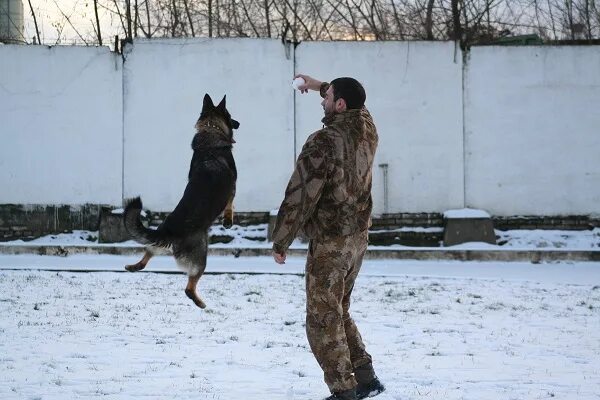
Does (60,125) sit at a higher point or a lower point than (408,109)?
lower

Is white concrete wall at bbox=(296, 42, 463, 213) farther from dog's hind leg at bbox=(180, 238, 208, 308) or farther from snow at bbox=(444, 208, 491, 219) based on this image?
dog's hind leg at bbox=(180, 238, 208, 308)

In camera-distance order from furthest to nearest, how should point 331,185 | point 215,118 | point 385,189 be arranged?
point 385,189 < point 215,118 < point 331,185

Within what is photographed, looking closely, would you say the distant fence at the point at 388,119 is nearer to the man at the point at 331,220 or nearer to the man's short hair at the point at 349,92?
the man's short hair at the point at 349,92

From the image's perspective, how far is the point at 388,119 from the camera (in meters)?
16.4

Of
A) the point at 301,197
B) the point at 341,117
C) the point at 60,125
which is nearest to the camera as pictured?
the point at 301,197

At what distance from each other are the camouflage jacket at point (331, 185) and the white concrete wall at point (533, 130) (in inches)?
460

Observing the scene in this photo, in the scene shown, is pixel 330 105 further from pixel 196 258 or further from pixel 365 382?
pixel 365 382

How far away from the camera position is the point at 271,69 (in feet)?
54.0

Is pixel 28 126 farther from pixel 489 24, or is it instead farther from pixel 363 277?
pixel 489 24

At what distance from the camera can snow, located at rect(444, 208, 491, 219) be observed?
15.9 meters

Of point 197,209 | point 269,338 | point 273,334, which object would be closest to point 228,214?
point 197,209

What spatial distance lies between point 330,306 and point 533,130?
1253 centimetres

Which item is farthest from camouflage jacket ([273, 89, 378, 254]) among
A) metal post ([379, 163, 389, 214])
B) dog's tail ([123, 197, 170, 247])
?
metal post ([379, 163, 389, 214])

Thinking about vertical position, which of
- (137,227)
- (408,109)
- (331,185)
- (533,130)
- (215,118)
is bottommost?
(137,227)
